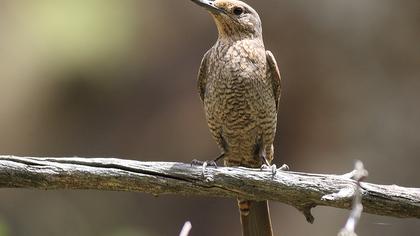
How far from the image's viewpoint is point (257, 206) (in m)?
5.19

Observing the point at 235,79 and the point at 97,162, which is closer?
the point at 97,162

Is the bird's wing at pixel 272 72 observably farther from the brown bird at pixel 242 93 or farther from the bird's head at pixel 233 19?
the bird's head at pixel 233 19

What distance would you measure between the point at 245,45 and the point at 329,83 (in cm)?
361

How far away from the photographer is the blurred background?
8.39m

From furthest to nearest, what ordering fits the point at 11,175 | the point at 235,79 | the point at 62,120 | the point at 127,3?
the point at 62,120, the point at 127,3, the point at 235,79, the point at 11,175

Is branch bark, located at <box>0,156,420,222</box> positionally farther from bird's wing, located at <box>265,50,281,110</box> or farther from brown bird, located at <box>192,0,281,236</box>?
bird's wing, located at <box>265,50,281,110</box>

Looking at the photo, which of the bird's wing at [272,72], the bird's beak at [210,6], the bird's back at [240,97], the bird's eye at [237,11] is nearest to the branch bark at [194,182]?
the bird's back at [240,97]

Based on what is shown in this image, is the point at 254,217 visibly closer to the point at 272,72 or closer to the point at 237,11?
the point at 272,72

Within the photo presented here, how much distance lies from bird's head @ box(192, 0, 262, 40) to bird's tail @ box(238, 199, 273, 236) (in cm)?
110

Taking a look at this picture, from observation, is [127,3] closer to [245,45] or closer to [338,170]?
[338,170]

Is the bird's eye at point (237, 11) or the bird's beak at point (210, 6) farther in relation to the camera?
the bird's eye at point (237, 11)

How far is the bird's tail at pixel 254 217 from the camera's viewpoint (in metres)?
5.11

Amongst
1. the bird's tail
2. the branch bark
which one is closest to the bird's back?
the bird's tail

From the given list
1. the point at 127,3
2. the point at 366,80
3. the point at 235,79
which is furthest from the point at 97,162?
the point at 366,80
